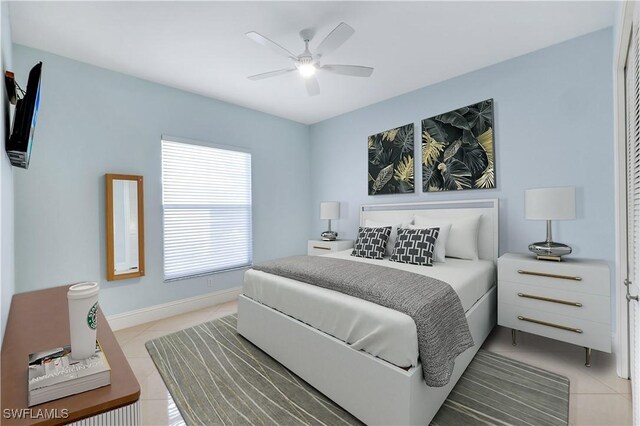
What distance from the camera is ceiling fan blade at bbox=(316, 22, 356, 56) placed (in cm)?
191

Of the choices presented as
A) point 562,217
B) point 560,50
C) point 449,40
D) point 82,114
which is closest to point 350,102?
point 449,40

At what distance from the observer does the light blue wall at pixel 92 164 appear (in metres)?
2.57

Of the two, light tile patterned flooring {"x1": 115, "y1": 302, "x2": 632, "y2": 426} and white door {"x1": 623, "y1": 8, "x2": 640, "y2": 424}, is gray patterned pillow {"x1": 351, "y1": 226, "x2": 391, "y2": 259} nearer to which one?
light tile patterned flooring {"x1": 115, "y1": 302, "x2": 632, "y2": 426}

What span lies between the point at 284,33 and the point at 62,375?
2.60 meters

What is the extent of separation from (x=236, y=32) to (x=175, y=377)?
9.06 feet

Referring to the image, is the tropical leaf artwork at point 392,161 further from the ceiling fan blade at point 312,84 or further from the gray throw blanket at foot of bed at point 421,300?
the gray throw blanket at foot of bed at point 421,300

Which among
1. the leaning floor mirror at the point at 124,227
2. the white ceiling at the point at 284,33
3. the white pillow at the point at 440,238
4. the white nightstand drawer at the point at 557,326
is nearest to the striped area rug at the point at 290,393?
the white nightstand drawer at the point at 557,326

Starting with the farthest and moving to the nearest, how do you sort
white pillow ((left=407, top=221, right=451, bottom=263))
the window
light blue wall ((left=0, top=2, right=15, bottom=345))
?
the window < white pillow ((left=407, top=221, right=451, bottom=263)) < light blue wall ((left=0, top=2, right=15, bottom=345))

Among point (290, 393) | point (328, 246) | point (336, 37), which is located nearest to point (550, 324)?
point (290, 393)

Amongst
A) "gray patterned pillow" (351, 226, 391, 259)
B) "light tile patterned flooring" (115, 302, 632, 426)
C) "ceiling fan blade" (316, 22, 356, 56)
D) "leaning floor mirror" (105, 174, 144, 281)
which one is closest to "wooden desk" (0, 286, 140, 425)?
"light tile patterned flooring" (115, 302, 632, 426)

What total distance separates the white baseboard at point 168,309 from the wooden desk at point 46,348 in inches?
53.4

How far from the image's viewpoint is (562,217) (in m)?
2.27

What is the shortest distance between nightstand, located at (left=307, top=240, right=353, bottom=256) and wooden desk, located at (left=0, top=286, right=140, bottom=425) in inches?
114

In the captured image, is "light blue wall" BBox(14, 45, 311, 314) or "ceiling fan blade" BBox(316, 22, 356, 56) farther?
"light blue wall" BBox(14, 45, 311, 314)
